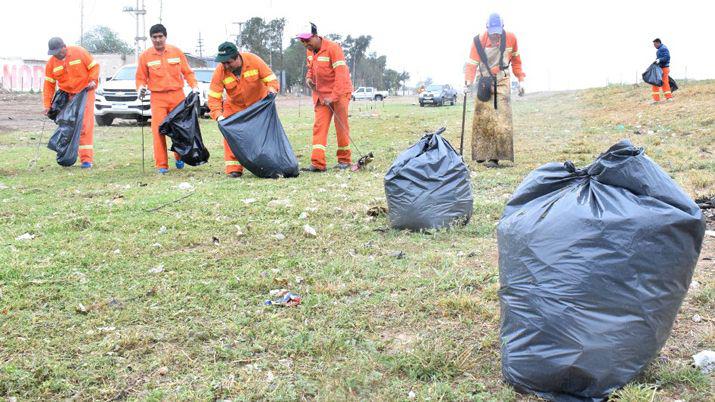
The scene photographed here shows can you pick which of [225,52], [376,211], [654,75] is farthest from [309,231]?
[654,75]

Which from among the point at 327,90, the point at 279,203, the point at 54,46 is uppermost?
the point at 54,46

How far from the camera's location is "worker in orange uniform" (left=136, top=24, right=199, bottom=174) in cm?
755

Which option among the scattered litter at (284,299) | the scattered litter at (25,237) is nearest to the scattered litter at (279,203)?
the scattered litter at (25,237)

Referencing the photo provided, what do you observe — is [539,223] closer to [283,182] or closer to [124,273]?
[124,273]

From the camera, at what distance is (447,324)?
2912mm

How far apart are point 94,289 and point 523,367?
228 cm

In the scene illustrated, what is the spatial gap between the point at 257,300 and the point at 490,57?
509 cm

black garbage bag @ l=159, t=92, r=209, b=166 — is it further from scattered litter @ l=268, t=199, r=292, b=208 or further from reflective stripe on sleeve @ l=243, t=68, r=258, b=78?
scattered litter @ l=268, t=199, r=292, b=208

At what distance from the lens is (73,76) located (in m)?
8.17

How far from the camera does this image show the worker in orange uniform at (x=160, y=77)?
24.8 ft

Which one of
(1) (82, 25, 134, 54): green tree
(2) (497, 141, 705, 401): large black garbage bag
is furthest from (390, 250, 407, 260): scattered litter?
(1) (82, 25, 134, 54): green tree

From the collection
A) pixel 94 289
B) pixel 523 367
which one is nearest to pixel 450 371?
pixel 523 367

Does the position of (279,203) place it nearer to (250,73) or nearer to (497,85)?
(250,73)

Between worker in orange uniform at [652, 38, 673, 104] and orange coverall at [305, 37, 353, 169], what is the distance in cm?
999
